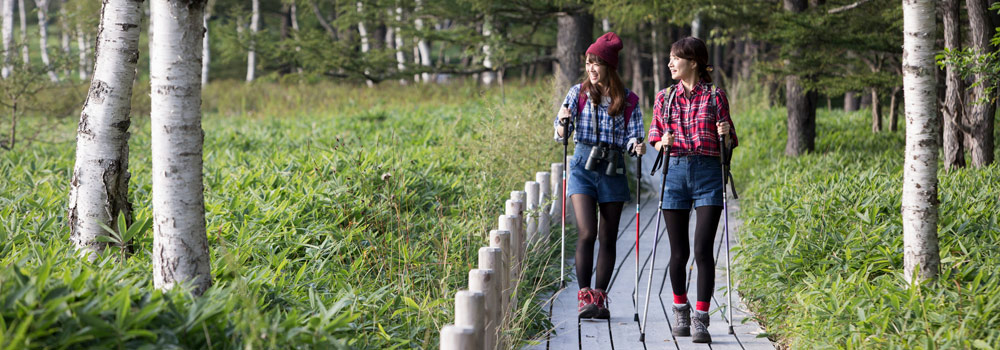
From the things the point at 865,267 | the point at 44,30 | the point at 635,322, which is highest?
the point at 44,30

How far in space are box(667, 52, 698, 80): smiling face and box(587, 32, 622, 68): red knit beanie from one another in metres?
0.51

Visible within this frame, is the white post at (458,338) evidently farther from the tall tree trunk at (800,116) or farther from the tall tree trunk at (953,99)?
the tall tree trunk at (800,116)

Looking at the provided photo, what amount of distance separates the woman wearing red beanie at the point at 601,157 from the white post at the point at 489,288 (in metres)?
1.32

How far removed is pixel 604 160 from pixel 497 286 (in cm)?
152

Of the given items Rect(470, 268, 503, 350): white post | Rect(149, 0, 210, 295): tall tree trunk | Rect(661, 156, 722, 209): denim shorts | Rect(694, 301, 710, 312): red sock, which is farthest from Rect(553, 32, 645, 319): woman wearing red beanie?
Rect(149, 0, 210, 295): tall tree trunk

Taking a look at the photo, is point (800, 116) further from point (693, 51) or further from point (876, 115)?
point (693, 51)

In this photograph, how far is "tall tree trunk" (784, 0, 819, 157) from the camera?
39.9 feet

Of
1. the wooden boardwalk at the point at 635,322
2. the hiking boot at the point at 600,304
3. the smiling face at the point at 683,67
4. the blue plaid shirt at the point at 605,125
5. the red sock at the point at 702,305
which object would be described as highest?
the smiling face at the point at 683,67

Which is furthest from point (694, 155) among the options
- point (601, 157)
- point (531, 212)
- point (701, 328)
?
point (531, 212)

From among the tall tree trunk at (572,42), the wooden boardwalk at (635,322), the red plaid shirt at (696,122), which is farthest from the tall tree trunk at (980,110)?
the tall tree trunk at (572,42)

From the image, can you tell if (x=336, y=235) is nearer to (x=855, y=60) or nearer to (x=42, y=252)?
(x=42, y=252)

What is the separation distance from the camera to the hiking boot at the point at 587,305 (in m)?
→ 5.48

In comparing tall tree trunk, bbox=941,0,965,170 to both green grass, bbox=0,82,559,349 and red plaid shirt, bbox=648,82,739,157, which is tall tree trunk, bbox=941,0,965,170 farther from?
green grass, bbox=0,82,559,349

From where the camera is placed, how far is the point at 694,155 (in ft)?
16.3
